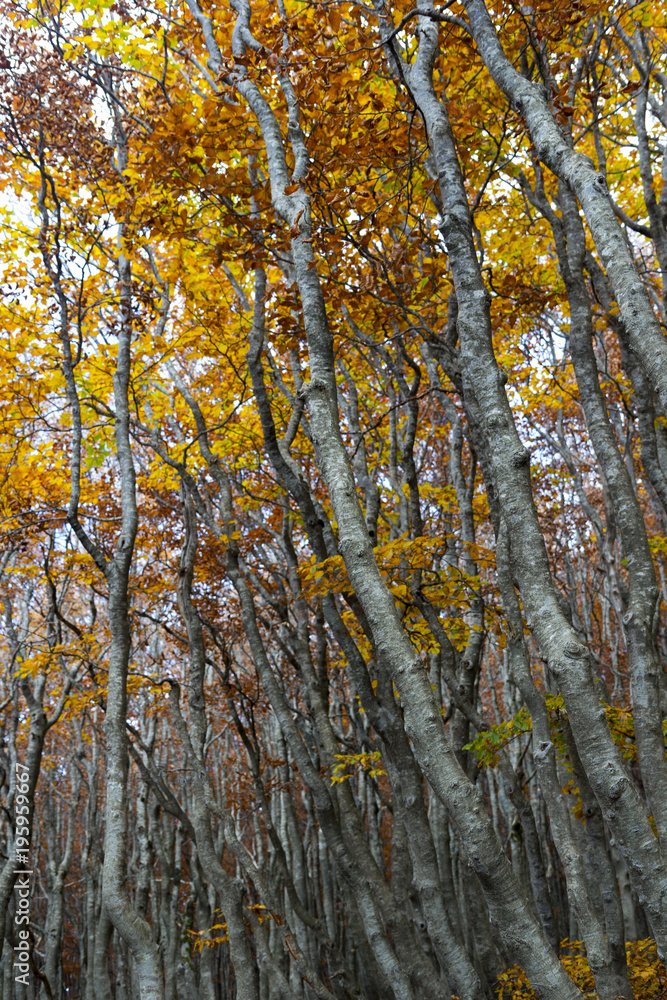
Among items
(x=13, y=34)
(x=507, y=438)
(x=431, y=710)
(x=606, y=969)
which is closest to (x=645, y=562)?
(x=507, y=438)

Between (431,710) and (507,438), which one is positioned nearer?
(431,710)

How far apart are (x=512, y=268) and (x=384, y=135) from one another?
14.3 feet

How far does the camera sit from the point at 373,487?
7914 millimetres

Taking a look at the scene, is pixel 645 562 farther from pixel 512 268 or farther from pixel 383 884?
pixel 512 268

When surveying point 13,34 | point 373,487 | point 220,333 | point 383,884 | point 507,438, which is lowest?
point 383,884

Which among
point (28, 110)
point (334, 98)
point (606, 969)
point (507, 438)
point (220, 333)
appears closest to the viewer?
point (507, 438)

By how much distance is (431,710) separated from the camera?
3.19 metres

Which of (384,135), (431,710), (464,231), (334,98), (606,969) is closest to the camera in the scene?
(431,710)

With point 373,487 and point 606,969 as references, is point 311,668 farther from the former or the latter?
point 606,969

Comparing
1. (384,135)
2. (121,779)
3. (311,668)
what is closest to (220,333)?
(384,135)

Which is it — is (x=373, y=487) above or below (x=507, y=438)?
above

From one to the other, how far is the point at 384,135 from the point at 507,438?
418cm

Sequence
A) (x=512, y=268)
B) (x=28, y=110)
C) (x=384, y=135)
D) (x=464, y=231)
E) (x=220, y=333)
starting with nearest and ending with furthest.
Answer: (x=464, y=231) → (x=384, y=135) → (x=28, y=110) → (x=220, y=333) → (x=512, y=268)

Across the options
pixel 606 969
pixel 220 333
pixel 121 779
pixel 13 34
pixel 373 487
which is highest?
pixel 13 34
